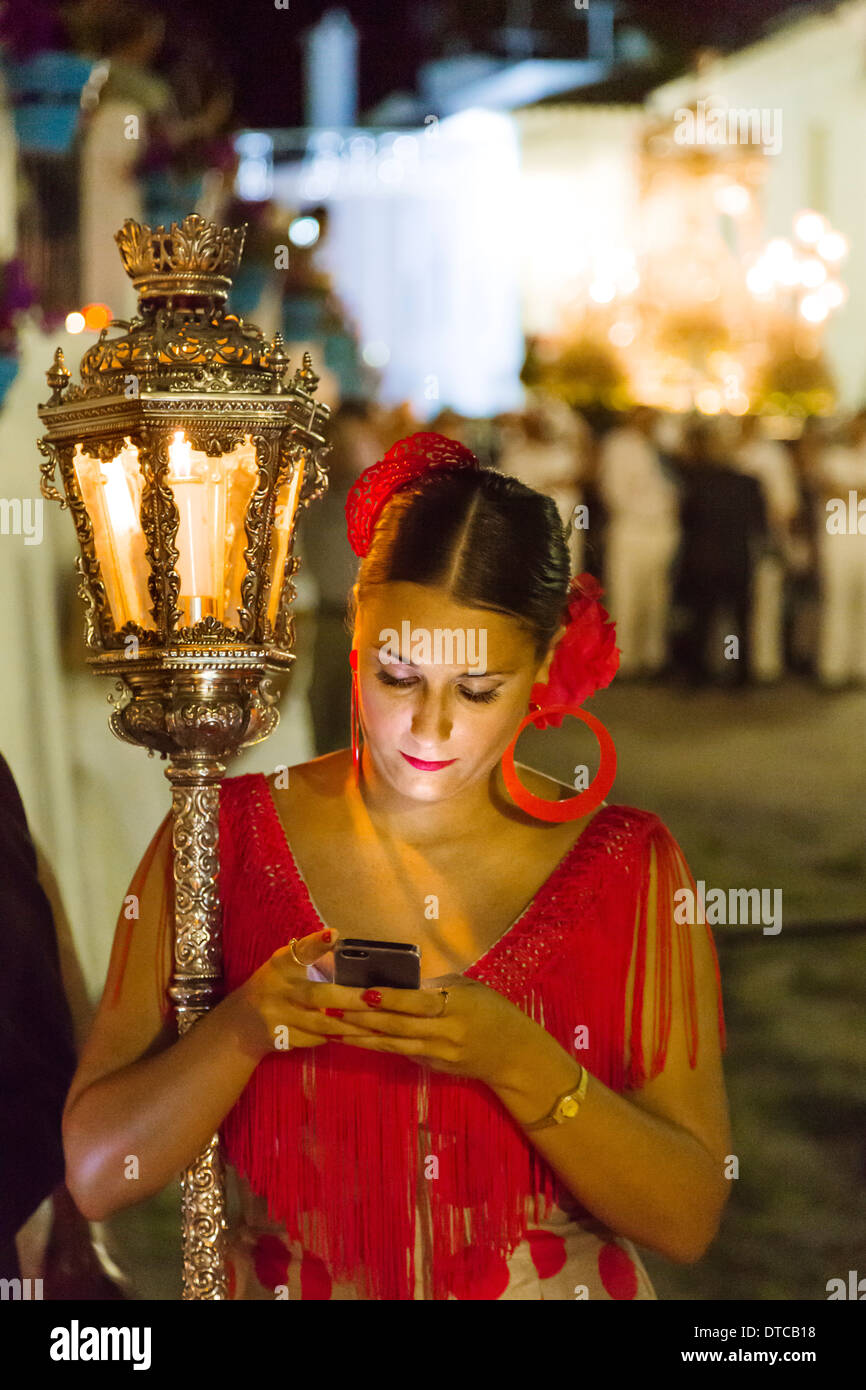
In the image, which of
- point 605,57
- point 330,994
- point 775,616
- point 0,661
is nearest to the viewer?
point 330,994

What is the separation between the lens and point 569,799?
2.52 metres

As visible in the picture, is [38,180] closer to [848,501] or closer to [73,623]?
[73,623]

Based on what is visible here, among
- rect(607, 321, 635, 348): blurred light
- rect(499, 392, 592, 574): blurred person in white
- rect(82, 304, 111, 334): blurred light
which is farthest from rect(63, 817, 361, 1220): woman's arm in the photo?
rect(607, 321, 635, 348): blurred light

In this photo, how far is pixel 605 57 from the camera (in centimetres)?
358

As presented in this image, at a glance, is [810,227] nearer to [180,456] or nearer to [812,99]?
[812,99]

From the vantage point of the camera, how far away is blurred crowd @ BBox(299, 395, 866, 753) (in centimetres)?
369

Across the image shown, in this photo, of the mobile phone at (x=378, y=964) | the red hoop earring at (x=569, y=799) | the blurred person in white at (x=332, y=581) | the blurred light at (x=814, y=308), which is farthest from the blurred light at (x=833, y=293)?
the mobile phone at (x=378, y=964)

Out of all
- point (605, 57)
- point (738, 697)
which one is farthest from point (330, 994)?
point (605, 57)

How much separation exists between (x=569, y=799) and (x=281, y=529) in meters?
0.66

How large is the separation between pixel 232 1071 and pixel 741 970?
4.94 feet

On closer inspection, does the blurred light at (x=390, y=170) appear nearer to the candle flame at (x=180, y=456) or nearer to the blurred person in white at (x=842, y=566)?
the blurred person in white at (x=842, y=566)

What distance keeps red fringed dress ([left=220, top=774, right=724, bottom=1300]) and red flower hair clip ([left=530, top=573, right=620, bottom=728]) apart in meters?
0.23

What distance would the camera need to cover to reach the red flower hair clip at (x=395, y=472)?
2.46 m

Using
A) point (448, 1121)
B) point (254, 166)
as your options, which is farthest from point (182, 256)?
point (448, 1121)
